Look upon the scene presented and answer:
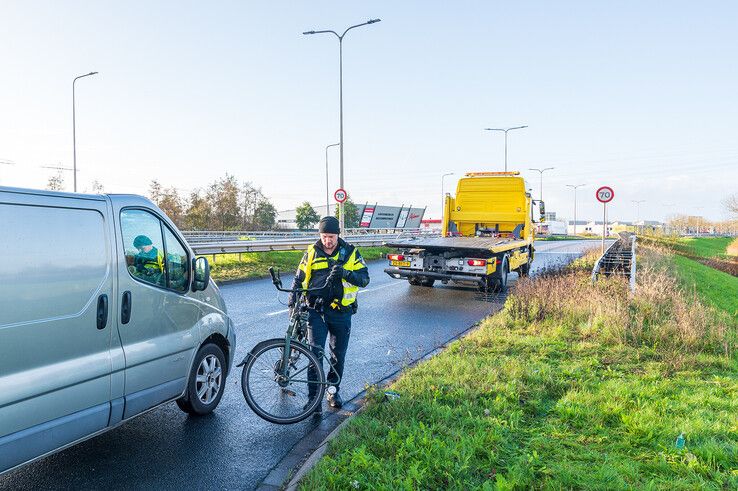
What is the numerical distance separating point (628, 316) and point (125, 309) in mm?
6481

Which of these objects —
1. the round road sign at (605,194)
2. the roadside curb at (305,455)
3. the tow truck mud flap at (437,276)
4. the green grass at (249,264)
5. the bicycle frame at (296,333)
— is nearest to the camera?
the roadside curb at (305,455)

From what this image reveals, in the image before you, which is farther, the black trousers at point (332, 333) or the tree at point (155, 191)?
the tree at point (155, 191)

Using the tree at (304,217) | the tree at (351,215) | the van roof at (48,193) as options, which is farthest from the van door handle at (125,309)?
the tree at (351,215)

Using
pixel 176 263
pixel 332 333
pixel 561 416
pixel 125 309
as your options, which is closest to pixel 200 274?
pixel 176 263

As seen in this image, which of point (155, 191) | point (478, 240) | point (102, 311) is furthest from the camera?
point (155, 191)

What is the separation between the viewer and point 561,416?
14.8 ft

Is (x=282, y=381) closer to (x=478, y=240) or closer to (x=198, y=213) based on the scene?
(x=478, y=240)

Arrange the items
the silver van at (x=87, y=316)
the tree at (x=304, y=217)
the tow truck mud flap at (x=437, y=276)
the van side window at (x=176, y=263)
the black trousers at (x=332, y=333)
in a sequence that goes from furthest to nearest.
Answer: the tree at (x=304, y=217) → the tow truck mud flap at (x=437, y=276) → the black trousers at (x=332, y=333) → the van side window at (x=176, y=263) → the silver van at (x=87, y=316)

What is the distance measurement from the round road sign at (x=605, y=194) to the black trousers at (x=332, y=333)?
1589cm

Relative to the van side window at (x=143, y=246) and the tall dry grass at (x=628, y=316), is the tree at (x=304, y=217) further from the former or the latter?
the van side window at (x=143, y=246)

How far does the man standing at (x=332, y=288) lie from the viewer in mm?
4996

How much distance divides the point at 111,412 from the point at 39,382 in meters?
0.65

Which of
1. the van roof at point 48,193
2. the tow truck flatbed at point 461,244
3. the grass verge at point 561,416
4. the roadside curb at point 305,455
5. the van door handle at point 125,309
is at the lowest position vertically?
the roadside curb at point 305,455

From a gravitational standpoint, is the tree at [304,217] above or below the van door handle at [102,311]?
above
